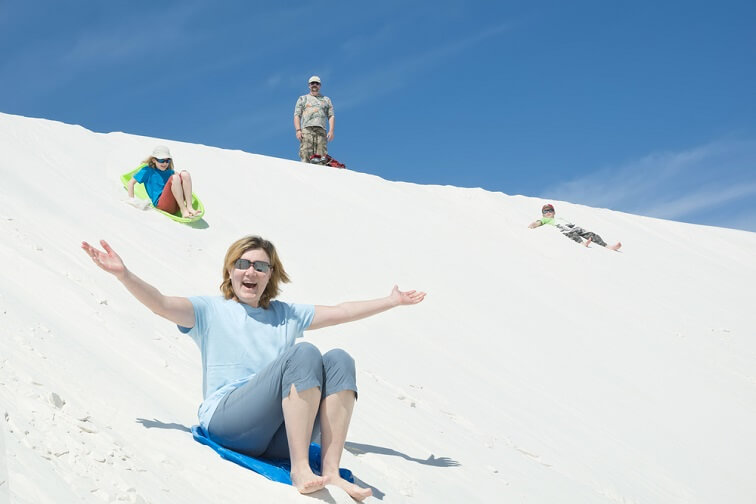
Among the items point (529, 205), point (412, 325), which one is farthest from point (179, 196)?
point (529, 205)

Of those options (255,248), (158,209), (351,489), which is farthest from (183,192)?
(351,489)

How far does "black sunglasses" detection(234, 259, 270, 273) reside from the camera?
117 inches

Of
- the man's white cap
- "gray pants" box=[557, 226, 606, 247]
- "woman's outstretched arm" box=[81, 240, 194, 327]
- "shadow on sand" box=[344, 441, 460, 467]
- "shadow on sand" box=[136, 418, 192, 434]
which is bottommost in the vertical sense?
"shadow on sand" box=[136, 418, 192, 434]

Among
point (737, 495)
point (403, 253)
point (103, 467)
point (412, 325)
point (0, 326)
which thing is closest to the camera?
point (103, 467)

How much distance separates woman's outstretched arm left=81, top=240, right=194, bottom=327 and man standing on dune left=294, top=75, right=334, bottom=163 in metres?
8.48

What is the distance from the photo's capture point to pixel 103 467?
2.30 m

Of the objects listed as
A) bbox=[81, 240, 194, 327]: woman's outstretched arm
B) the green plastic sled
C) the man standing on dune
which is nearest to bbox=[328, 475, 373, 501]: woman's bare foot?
bbox=[81, 240, 194, 327]: woman's outstretched arm

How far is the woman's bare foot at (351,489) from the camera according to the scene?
8.38 ft

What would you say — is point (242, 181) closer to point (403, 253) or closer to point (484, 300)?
point (403, 253)

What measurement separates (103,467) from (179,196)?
15.7 ft

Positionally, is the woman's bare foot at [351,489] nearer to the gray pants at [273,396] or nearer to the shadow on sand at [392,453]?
the gray pants at [273,396]

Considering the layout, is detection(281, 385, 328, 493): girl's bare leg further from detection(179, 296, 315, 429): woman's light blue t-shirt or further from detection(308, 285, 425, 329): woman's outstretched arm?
detection(308, 285, 425, 329): woman's outstretched arm

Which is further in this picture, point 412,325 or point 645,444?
point 412,325

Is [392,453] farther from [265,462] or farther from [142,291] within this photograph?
[142,291]
